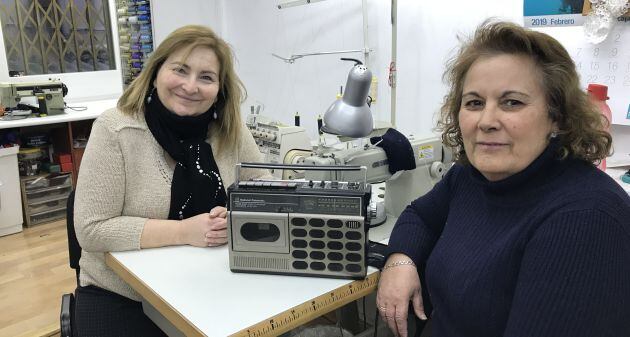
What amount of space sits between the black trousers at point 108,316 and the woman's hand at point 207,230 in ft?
0.91

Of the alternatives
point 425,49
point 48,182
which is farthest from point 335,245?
point 48,182

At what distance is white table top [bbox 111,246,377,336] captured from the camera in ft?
3.55

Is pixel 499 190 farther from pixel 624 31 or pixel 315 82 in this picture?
pixel 315 82

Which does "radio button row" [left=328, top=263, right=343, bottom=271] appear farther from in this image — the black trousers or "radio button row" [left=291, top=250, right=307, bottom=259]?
the black trousers

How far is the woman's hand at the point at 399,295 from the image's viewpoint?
1.24 meters

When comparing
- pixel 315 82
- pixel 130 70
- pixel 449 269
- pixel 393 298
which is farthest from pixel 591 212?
pixel 130 70

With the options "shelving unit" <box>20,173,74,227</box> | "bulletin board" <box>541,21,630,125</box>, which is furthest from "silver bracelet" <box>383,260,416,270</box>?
"shelving unit" <box>20,173,74,227</box>

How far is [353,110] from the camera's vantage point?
4.76ft

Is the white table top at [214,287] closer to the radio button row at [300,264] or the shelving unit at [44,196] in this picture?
the radio button row at [300,264]

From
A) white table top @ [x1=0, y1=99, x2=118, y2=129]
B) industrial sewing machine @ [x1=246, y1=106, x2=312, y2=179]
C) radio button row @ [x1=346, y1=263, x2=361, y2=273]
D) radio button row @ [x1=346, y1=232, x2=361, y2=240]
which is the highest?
white table top @ [x1=0, y1=99, x2=118, y2=129]

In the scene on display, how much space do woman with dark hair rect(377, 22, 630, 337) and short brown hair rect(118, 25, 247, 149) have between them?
2.39 ft

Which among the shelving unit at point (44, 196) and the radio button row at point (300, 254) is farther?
the shelving unit at point (44, 196)

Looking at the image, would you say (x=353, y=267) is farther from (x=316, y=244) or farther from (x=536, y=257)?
(x=536, y=257)

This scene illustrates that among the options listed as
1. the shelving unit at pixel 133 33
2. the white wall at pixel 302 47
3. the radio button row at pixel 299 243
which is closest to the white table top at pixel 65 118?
the shelving unit at pixel 133 33
